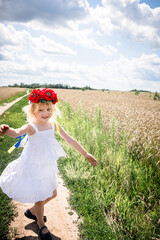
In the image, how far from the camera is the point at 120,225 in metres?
2.51

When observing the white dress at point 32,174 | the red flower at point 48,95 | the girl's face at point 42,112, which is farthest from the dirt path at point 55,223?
the red flower at point 48,95

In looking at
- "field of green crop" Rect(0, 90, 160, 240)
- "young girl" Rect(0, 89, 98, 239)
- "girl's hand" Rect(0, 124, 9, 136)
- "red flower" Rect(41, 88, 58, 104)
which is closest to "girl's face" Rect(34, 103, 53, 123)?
A: "young girl" Rect(0, 89, 98, 239)

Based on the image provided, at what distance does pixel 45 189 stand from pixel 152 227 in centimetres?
172

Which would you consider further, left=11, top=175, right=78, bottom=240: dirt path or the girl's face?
left=11, top=175, right=78, bottom=240: dirt path

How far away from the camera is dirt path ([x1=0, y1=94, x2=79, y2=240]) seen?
97.8 inches

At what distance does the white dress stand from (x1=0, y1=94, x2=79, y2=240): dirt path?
2.33 ft

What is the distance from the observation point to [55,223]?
107 inches

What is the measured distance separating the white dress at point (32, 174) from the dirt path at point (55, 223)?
710mm

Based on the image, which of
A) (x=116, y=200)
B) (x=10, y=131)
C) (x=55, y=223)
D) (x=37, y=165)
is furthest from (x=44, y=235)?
(x=10, y=131)

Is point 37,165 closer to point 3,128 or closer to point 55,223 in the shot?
point 3,128

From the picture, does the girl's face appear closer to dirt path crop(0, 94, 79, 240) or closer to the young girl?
the young girl

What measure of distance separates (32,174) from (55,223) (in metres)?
1.11

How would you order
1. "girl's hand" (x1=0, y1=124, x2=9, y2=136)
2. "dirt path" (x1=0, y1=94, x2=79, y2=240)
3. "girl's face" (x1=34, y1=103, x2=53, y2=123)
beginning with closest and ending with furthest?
"girl's hand" (x1=0, y1=124, x2=9, y2=136) → "girl's face" (x1=34, y1=103, x2=53, y2=123) → "dirt path" (x1=0, y1=94, x2=79, y2=240)

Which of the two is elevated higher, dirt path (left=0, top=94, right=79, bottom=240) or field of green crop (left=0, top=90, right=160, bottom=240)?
field of green crop (left=0, top=90, right=160, bottom=240)
